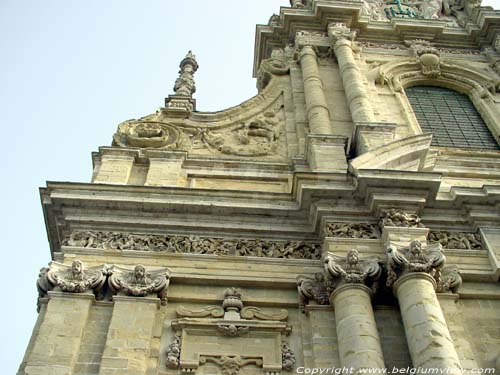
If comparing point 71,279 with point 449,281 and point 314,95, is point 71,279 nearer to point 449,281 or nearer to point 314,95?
point 449,281

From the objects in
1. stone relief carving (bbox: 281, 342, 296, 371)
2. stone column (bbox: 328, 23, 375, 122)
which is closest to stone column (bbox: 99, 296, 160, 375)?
Result: stone relief carving (bbox: 281, 342, 296, 371)

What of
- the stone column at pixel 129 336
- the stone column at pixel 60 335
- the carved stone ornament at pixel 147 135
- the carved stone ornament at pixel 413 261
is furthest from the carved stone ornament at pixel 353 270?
the carved stone ornament at pixel 147 135

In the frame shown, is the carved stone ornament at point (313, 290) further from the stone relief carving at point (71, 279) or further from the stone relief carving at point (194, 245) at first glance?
the stone relief carving at point (71, 279)

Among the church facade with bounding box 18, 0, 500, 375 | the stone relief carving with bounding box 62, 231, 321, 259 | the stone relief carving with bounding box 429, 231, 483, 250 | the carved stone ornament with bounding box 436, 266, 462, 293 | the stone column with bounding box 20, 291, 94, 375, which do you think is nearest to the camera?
the stone column with bounding box 20, 291, 94, 375

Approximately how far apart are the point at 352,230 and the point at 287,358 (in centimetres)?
242

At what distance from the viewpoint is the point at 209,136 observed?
14.3m

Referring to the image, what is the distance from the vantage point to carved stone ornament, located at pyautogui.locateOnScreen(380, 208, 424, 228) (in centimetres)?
1030

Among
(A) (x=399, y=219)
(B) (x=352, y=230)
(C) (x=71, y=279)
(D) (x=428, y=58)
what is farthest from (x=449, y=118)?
(C) (x=71, y=279)

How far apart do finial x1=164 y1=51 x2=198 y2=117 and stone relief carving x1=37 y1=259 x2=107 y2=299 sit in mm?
5876

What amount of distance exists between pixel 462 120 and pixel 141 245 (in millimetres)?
9427

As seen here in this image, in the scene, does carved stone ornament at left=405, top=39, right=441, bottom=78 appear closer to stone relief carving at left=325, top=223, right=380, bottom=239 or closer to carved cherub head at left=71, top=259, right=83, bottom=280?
stone relief carving at left=325, top=223, right=380, bottom=239

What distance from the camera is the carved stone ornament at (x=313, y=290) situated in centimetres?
976

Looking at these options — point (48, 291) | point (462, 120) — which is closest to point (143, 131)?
point (48, 291)

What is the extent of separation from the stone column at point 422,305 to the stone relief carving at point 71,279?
418 centimetres
